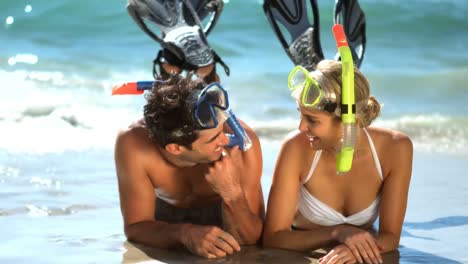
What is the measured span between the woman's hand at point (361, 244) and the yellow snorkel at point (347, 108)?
0.32 metres

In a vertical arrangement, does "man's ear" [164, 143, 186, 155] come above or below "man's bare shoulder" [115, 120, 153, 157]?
above

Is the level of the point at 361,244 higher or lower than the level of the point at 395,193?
lower

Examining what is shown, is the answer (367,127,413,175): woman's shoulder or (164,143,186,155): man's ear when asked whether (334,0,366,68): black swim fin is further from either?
(164,143,186,155): man's ear

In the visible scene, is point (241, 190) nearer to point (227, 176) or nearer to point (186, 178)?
point (227, 176)

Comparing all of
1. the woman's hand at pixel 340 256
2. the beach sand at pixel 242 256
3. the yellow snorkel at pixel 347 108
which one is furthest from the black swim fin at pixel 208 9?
the woman's hand at pixel 340 256

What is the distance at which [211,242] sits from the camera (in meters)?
3.77

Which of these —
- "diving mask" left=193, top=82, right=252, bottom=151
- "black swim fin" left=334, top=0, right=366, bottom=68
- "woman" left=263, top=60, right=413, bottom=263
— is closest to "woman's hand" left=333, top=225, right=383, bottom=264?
"woman" left=263, top=60, right=413, bottom=263

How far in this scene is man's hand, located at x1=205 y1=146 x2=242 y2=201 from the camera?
12.3 feet

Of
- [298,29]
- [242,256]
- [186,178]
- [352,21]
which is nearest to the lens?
[242,256]

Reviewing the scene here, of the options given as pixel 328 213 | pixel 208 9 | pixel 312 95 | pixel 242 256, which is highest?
pixel 312 95

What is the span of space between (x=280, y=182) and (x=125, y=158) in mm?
684

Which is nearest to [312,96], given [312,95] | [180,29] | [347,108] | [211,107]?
[312,95]

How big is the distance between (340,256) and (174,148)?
0.82 meters

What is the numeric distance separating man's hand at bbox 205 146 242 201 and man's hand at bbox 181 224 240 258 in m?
0.16
